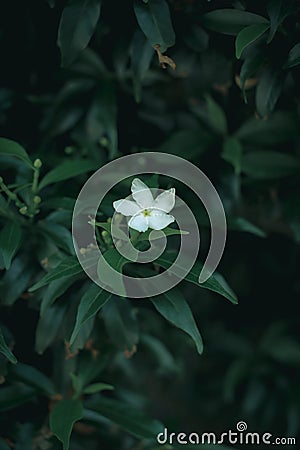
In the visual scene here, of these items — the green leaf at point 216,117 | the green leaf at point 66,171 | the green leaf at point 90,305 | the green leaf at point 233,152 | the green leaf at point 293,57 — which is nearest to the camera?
the green leaf at point 90,305

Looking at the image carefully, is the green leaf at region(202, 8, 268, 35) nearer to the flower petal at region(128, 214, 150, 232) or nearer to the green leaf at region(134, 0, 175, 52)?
the green leaf at region(134, 0, 175, 52)

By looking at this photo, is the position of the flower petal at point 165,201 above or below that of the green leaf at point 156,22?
below

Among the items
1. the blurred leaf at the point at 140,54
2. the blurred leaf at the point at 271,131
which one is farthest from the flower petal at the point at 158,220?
the blurred leaf at the point at 271,131

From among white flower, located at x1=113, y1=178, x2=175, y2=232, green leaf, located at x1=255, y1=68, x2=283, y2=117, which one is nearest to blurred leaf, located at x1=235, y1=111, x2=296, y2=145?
green leaf, located at x1=255, y1=68, x2=283, y2=117

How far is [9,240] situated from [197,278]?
0.97 feet

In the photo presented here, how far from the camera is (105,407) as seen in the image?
4.26ft

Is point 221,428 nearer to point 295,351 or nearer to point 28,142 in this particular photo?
point 295,351

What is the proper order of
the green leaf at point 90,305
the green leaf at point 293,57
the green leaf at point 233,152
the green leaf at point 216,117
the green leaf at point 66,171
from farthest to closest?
the green leaf at point 216,117
the green leaf at point 233,152
the green leaf at point 66,171
the green leaf at point 293,57
the green leaf at point 90,305

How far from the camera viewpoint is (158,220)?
993 millimetres

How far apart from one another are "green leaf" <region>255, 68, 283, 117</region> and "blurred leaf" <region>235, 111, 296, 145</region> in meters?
0.32

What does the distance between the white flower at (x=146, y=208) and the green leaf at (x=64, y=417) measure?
35 cm

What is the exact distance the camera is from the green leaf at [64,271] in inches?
38.4

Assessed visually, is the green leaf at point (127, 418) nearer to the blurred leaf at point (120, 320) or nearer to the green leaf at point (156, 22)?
the blurred leaf at point (120, 320)

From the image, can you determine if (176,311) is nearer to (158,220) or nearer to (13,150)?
(158,220)
